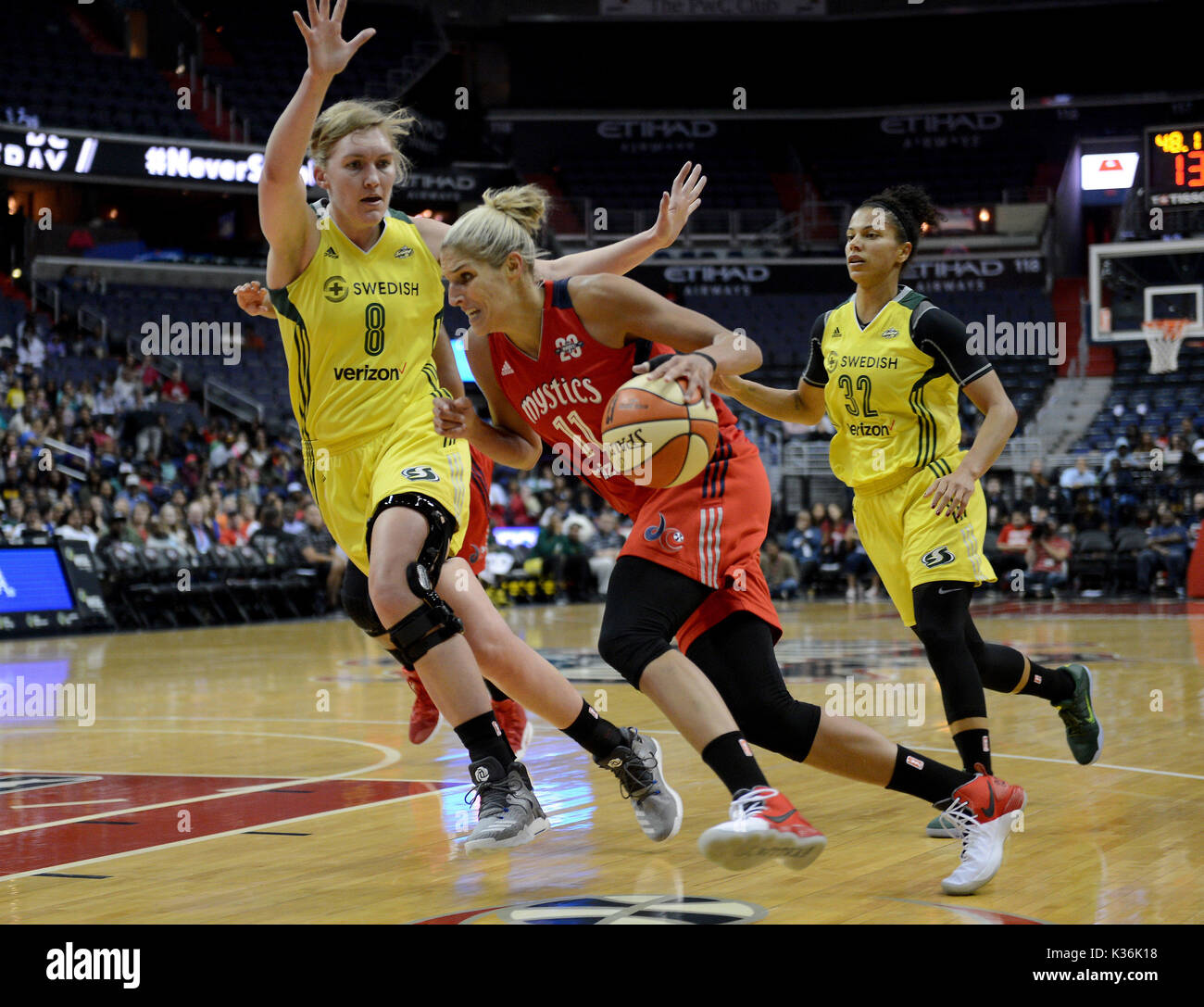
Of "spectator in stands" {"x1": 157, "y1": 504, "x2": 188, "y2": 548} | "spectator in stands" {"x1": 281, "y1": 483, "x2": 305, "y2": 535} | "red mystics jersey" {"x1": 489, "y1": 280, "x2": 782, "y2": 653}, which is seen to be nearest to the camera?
"red mystics jersey" {"x1": 489, "y1": 280, "x2": 782, "y2": 653}

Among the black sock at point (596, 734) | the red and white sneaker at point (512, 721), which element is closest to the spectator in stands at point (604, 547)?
the red and white sneaker at point (512, 721)

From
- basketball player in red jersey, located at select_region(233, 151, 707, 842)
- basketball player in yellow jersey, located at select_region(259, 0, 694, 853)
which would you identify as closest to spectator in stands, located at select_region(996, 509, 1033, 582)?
basketball player in red jersey, located at select_region(233, 151, 707, 842)

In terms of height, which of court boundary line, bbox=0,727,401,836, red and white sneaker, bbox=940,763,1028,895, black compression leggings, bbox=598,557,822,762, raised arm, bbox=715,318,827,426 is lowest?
court boundary line, bbox=0,727,401,836

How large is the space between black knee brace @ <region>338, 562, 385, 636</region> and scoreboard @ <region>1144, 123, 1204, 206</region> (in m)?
20.3

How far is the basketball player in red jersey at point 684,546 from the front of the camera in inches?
135

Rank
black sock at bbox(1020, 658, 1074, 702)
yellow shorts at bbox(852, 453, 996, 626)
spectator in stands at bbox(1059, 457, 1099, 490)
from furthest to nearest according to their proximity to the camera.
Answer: spectator in stands at bbox(1059, 457, 1099, 490) < black sock at bbox(1020, 658, 1074, 702) < yellow shorts at bbox(852, 453, 996, 626)

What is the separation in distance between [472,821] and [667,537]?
4.89 feet

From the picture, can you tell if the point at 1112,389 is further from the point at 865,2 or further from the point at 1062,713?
the point at 1062,713

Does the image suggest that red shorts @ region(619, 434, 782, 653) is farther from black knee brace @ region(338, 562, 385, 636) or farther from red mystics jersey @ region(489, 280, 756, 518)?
black knee brace @ region(338, 562, 385, 636)

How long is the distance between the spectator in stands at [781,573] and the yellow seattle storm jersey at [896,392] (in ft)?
50.8

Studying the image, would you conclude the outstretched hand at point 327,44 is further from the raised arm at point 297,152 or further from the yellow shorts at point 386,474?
the yellow shorts at point 386,474

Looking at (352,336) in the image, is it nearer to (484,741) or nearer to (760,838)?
(484,741)

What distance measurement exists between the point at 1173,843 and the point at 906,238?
207cm

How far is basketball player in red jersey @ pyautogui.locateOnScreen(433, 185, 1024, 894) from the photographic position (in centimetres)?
344
